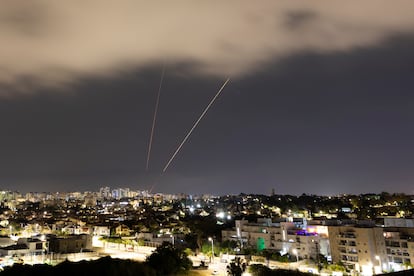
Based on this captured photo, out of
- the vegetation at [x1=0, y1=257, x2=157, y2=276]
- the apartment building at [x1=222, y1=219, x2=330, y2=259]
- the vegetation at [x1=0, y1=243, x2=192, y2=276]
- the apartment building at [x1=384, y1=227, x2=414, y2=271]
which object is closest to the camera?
the vegetation at [x1=0, y1=257, x2=157, y2=276]

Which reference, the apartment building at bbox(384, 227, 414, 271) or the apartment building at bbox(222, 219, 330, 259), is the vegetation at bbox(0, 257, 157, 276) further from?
the apartment building at bbox(384, 227, 414, 271)

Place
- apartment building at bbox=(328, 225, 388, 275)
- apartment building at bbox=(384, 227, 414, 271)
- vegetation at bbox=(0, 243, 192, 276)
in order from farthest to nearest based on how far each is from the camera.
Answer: apartment building at bbox=(328, 225, 388, 275), apartment building at bbox=(384, 227, 414, 271), vegetation at bbox=(0, 243, 192, 276)

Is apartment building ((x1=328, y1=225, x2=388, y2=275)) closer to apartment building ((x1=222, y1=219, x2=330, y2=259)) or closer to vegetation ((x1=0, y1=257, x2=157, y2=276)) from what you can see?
apartment building ((x1=222, y1=219, x2=330, y2=259))

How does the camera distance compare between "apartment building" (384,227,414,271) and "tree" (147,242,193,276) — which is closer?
"tree" (147,242,193,276)

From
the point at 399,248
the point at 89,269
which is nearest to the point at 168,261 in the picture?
the point at 89,269

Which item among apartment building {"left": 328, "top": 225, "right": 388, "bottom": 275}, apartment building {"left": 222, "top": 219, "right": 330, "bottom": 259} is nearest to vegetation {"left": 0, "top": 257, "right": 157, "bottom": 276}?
apartment building {"left": 222, "top": 219, "right": 330, "bottom": 259}

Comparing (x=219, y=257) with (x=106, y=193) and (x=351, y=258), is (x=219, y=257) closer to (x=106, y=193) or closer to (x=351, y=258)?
(x=351, y=258)

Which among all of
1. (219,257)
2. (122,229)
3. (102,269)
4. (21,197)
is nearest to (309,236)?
(219,257)

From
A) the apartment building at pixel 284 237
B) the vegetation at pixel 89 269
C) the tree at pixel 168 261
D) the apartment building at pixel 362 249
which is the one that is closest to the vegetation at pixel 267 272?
the tree at pixel 168 261

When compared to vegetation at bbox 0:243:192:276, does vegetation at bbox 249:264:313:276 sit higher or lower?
lower
